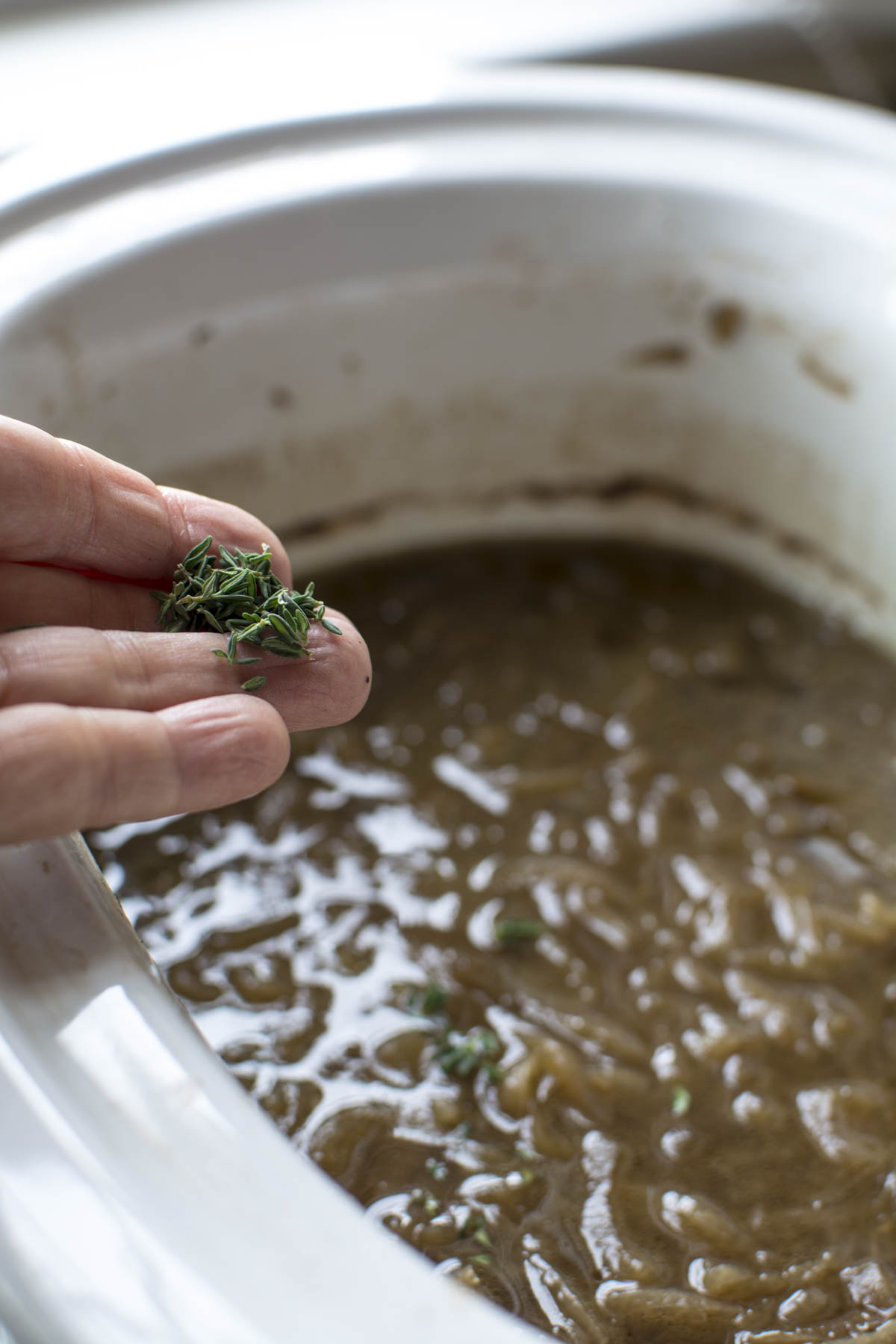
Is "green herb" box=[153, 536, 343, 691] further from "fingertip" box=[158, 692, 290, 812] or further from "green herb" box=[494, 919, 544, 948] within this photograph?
"green herb" box=[494, 919, 544, 948]

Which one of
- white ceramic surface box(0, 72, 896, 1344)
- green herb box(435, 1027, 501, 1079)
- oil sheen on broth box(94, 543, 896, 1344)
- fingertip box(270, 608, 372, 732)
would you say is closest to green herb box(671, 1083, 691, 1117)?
oil sheen on broth box(94, 543, 896, 1344)

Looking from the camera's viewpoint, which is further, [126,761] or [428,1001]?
[428,1001]

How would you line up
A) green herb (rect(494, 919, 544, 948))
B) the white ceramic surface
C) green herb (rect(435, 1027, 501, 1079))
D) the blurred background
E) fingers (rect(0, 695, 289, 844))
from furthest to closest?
the blurred background → the white ceramic surface → green herb (rect(494, 919, 544, 948)) → green herb (rect(435, 1027, 501, 1079)) → fingers (rect(0, 695, 289, 844))

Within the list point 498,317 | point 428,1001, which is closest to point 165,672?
point 428,1001

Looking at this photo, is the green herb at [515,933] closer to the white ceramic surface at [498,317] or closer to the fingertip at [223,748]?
the fingertip at [223,748]

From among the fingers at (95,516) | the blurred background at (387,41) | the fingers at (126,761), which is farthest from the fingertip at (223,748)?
the blurred background at (387,41)

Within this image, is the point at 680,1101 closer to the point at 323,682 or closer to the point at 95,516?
the point at 323,682
